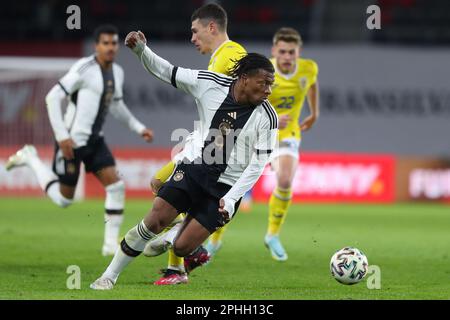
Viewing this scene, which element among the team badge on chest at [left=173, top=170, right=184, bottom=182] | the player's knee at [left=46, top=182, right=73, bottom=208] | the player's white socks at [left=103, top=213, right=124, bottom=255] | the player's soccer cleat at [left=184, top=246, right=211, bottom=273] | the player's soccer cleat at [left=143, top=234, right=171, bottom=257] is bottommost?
the player's soccer cleat at [left=184, top=246, right=211, bottom=273]

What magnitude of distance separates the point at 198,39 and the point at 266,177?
12152 millimetres

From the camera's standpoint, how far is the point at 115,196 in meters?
10.7

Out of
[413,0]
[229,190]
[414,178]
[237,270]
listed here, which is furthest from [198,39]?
[413,0]

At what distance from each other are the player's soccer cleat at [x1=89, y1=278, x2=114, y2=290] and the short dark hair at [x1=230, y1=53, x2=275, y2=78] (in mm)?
1862

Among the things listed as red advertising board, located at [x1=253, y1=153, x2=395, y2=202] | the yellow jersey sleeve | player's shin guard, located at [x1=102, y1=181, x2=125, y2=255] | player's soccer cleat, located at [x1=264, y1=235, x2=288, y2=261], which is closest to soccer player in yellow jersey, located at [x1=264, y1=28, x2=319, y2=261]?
player's soccer cleat, located at [x1=264, y1=235, x2=288, y2=261]

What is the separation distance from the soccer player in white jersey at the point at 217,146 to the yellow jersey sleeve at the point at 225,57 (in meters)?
0.60

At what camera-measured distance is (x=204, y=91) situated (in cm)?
743

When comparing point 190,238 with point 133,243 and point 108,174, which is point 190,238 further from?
point 108,174

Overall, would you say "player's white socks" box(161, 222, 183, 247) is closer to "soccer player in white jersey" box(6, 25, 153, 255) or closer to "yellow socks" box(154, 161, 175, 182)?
"yellow socks" box(154, 161, 175, 182)

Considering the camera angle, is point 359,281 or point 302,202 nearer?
point 359,281

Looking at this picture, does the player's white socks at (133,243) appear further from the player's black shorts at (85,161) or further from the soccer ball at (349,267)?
the player's black shorts at (85,161)

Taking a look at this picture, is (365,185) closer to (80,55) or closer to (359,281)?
(80,55)

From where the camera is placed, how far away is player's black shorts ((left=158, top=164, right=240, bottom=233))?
7320mm

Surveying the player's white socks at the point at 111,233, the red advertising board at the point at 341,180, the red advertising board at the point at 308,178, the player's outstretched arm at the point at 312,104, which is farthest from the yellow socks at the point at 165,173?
the red advertising board at the point at 341,180
